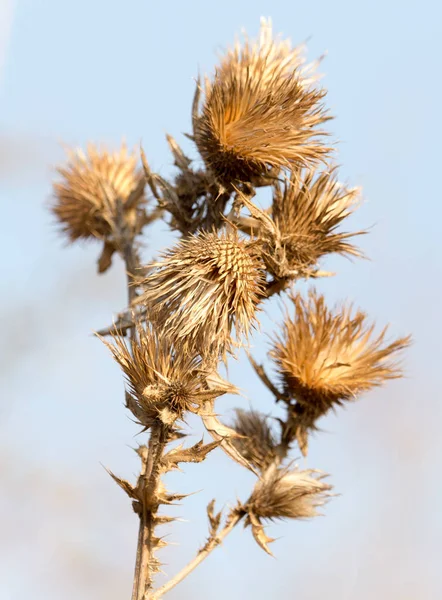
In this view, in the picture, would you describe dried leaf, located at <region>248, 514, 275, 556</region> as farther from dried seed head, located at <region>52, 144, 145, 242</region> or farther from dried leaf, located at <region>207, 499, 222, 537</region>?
dried seed head, located at <region>52, 144, 145, 242</region>

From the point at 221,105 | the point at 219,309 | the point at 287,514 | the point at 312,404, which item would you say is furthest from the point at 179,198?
the point at 287,514

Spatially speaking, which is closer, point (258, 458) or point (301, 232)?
point (301, 232)

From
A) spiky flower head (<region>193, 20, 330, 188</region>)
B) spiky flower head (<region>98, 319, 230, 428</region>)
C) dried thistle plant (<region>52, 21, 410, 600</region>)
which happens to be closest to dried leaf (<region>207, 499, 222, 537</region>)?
dried thistle plant (<region>52, 21, 410, 600</region>)

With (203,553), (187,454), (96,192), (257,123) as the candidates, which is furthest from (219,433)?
(96,192)

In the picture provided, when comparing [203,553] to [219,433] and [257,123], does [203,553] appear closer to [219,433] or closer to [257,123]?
[219,433]

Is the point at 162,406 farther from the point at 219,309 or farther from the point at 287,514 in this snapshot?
the point at 287,514

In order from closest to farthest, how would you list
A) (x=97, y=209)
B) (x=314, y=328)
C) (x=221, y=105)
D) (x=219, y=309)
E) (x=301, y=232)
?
1. (x=219, y=309)
2. (x=221, y=105)
3. (x=301, y=232)
4. (x=314, y=328)
5. (x=97, y=209)
